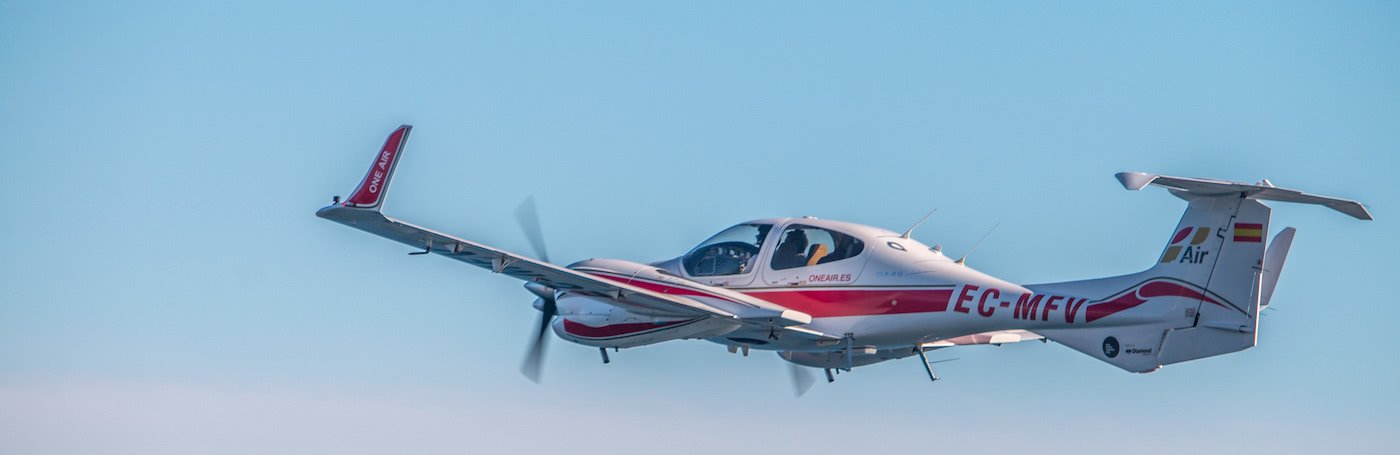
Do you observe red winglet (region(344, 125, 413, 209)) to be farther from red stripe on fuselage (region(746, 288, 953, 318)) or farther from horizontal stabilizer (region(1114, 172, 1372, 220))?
horizontal stabilizer (region(1114, 172, 1372, 220))

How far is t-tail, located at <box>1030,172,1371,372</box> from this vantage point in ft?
84.8

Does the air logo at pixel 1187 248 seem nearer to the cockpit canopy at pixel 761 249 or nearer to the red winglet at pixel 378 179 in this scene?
the cockpit canopy at pixel 761 249

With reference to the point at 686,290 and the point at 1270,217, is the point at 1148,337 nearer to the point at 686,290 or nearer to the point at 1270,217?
the point at 1270,217

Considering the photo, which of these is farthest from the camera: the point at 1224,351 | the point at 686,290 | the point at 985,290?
the point at 686,290

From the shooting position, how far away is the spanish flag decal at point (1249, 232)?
25.9 m

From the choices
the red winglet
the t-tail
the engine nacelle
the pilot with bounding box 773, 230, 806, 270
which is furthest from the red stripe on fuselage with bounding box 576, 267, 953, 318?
the red winglet

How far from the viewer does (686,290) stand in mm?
29344

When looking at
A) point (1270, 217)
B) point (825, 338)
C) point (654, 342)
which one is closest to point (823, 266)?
point (825, 338)

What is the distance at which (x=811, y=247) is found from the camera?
29.5 meters

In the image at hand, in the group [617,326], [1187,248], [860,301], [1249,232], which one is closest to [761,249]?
[860,301]

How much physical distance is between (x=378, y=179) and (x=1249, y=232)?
12.4m

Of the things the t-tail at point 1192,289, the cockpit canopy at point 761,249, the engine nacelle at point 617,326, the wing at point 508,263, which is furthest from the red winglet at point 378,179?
the t-tail at point 1192,289

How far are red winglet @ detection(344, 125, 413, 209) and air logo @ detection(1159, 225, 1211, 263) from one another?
37.0 feet

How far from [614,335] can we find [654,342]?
0.67 meters
